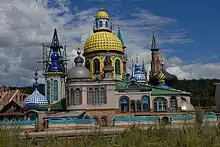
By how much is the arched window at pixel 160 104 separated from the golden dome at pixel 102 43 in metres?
8.94

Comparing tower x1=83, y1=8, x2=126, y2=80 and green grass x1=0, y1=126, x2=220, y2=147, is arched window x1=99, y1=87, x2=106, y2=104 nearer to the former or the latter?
tower x1=83, y1=8, x2=126, y2=80

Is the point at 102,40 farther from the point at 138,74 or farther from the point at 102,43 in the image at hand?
the point at 138,74

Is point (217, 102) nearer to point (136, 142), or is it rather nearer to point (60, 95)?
point (60, 95)

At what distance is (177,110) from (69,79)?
12989 millimetres

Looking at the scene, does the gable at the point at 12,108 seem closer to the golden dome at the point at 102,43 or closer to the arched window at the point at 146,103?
the golden dome at the point at 102,43

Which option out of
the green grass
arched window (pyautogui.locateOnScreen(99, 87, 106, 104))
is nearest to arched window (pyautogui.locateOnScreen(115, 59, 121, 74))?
arched window (pyautogui.locateOnScreen(99, 87, 106, 104))

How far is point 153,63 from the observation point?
67.7 meters

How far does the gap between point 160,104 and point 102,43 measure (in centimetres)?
1085

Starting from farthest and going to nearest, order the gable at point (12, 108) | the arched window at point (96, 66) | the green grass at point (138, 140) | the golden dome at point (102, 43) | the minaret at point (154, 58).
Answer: the minaret at point (154, 58)
the arched window at point (96, 66)
the golden dome at point (102, 43)
the gable at point (12, 108)
the green grass at point (138, 140)

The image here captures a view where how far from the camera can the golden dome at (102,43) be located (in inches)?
1649

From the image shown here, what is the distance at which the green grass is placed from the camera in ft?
26.3

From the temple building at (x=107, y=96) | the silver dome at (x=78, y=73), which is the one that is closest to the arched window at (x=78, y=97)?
the temple building at (x=107, y=96)

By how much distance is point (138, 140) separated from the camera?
8531 millimetres

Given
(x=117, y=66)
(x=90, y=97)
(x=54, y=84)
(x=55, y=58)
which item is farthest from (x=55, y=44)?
(x=90, y=97)
